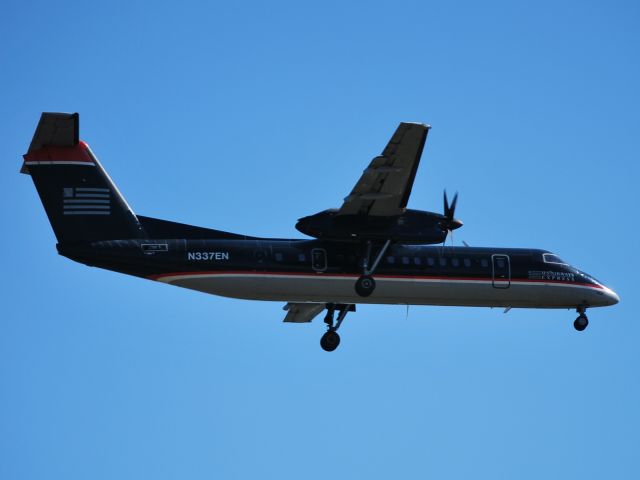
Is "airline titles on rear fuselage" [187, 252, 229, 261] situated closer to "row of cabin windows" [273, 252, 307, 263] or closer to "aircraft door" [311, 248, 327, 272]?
"row of cabin windows" [273, 252, 307, 263]

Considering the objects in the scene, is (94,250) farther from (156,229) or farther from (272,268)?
(272,268)

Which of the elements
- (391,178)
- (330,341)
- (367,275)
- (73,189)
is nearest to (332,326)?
(330,341)

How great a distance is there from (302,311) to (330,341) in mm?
2385

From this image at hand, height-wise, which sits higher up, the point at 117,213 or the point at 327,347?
the point at 117,213

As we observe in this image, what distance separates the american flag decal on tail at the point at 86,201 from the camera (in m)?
38.8

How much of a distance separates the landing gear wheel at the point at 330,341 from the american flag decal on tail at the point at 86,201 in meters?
8.69

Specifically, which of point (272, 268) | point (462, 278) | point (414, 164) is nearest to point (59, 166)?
point (272, 268)

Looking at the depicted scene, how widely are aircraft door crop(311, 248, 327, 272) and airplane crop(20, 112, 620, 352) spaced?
3 cm

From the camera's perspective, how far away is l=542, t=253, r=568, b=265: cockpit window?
4369 centimetres

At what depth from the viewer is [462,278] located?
139 feet

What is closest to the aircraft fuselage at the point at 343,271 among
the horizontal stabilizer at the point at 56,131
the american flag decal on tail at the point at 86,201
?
the american flag decal on tail at the point at 86,201

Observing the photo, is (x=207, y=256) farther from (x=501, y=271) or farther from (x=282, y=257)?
(x=501, y=271)

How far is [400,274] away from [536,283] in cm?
492

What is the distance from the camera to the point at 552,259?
43844mm
